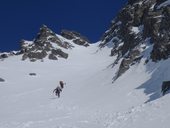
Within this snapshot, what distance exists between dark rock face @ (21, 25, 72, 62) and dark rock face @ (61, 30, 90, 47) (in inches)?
605

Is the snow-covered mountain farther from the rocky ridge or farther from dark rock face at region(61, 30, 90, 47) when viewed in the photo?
dark rock face at region(61, 30, 90, 47)

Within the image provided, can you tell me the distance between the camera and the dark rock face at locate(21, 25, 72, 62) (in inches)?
3664

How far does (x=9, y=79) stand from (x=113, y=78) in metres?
27.8

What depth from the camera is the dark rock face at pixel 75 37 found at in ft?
417

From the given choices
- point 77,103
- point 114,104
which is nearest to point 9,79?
point 77,103

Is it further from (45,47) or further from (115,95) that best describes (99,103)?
(45,47)

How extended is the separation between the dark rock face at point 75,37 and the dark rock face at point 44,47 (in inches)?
605

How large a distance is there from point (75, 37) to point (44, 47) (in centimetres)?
3347

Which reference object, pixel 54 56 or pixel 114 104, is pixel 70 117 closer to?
pixel 114 104

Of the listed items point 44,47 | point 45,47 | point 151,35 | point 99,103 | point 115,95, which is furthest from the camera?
point 45,47

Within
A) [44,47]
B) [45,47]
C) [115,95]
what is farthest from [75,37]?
[115,95]

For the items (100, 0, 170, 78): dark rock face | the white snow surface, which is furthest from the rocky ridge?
(100, 0, 170, 78): dark rock face

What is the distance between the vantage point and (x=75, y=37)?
433 ft

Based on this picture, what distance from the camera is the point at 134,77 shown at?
39.2 m
